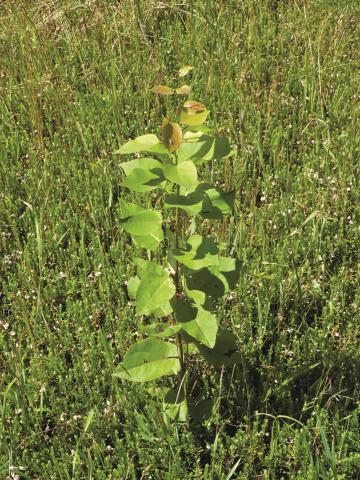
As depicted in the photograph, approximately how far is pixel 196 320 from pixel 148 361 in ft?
1.02

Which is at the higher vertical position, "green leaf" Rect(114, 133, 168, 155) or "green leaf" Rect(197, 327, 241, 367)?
"green leaf" Rect(114, 133, 168, 155)

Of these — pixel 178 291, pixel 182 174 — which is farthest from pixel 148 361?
pixel 182 174

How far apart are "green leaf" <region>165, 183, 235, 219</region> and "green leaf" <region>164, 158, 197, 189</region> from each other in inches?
3.5

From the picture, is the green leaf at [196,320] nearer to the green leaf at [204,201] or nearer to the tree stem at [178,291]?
the tree stem at [178,291]

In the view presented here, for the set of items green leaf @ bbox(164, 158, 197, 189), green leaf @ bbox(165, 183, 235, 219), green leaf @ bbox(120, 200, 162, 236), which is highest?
green leaf @ bbox(164, 158, 197, 189)

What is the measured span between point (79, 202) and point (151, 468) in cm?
180

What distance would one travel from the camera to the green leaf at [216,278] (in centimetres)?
250

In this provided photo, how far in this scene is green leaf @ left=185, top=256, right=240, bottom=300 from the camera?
8.20 ft

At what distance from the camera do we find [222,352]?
275 cm

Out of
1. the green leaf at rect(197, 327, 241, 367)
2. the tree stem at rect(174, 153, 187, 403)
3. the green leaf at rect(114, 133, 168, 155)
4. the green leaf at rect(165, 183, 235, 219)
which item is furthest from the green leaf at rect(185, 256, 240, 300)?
the green leaf at rect(114, 133, 168, 155)

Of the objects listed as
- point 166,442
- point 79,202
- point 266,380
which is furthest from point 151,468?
point 79,202

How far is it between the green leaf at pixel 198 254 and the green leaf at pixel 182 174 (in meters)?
0.24

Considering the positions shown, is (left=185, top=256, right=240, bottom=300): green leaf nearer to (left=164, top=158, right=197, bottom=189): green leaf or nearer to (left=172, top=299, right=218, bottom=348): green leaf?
(left=172, top=299, right=218, bottom=348): green leaf

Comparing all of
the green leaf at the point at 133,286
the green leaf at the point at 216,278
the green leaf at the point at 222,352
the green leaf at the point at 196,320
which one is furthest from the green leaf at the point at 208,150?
the green leaf at the point at 222,352
